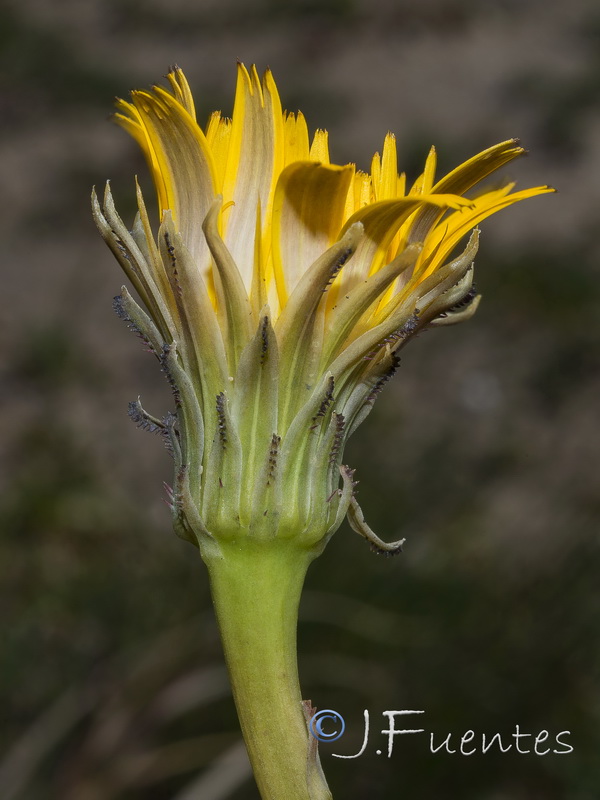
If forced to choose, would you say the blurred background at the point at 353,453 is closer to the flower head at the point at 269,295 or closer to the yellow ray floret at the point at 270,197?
the flower head at the point at 269,295

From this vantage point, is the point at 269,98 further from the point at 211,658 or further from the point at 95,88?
the point at 95,88

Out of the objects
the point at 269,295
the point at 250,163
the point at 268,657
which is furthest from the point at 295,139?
the point at 268,657

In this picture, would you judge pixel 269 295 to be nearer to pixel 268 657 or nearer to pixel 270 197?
pixel 270 197

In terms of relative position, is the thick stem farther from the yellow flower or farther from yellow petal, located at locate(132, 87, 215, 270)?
yellow petal, located at locate(132, 87, 215, 270)

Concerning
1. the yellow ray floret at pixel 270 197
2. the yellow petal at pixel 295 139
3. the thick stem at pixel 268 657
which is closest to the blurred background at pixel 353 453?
the thick stem at pixel 268 657

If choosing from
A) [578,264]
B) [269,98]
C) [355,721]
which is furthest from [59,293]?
[269,98]

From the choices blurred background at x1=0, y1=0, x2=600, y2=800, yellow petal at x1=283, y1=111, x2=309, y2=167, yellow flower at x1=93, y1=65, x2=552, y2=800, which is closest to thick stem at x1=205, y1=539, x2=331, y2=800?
yellow flower at x1=93, y1=65, x2=552, y2=800

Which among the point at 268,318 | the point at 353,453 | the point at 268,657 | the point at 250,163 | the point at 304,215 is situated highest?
the point at 353,453
